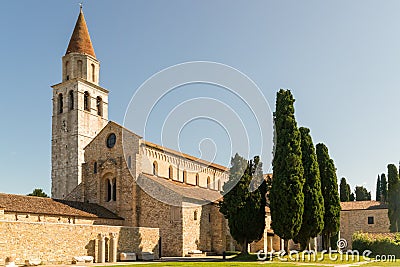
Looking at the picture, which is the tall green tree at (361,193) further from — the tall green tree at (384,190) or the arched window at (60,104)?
the arched window at (60,104)

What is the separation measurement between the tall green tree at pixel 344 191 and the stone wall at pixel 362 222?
9874 mm

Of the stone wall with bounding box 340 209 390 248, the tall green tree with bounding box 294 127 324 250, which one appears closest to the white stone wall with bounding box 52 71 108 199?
the tall green tree with bounding box 294 127 324 250

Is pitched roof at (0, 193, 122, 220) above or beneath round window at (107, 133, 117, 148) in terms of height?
beneath

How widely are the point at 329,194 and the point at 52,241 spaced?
24978 mm

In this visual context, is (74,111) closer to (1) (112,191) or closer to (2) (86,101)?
(2) (86,101)

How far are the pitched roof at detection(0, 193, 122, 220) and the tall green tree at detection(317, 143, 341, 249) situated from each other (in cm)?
1944

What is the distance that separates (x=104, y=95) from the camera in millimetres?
69562

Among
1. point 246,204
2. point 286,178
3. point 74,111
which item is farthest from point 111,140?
point 74,111

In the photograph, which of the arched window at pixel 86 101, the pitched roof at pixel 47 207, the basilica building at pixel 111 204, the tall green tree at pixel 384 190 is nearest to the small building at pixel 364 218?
the tall green tree at pixel 384 190

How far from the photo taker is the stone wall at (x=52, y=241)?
2826 cm

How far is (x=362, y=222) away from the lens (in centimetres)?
6191

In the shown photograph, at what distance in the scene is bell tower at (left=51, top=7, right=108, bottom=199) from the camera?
64.0 meters

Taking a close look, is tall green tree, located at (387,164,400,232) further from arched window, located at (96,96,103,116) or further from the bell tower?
arched window, located at (96,96,103,116)

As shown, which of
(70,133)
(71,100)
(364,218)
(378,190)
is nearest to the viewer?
(364,218)
